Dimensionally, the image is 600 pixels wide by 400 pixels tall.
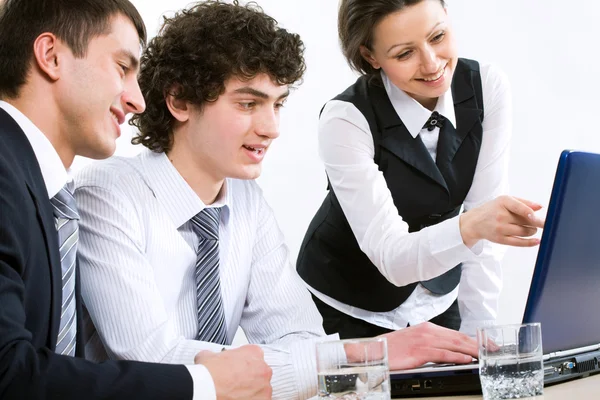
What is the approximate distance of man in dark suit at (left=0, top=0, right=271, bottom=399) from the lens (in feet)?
3.36

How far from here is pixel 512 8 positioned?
3.60m

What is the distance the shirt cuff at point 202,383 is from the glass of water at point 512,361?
0.39 m

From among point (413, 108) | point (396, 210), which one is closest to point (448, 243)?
point (396, 210)

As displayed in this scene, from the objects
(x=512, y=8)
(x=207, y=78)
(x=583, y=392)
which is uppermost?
(x=512, y=8)

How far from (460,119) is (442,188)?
0.70 feet

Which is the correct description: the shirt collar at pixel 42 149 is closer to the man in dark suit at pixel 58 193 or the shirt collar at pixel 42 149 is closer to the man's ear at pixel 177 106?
the man in dark suit at pixel 58 193

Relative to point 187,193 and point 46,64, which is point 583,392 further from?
point 46,64

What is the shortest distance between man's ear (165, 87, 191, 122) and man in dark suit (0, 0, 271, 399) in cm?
21

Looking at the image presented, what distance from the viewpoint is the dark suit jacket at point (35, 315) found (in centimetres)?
100

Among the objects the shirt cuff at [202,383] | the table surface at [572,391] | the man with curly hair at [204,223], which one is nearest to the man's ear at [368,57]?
the man with curly hair at [204,223]

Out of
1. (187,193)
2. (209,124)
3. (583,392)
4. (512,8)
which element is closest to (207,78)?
(209,124)

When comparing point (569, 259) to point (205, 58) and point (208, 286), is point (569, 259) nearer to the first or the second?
point (208, 286)

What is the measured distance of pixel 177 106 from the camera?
1.84 meters

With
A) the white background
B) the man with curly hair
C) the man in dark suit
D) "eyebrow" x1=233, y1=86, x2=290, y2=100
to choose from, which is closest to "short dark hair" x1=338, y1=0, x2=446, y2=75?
the man with curly hair
